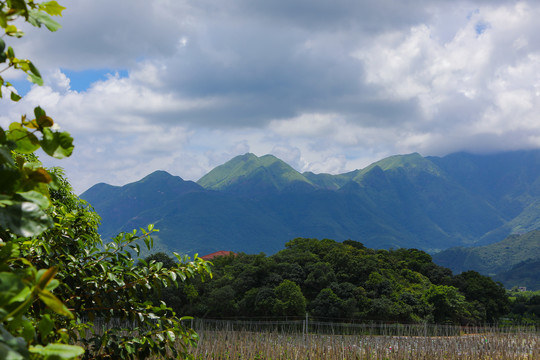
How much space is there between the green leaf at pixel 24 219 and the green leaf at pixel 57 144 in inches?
5.8

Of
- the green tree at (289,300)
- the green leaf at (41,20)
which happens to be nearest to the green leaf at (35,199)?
the green leaf at (41,20)

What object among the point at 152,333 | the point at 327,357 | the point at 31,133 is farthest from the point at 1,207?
the point at 327,357

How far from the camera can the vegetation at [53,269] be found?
0.69m

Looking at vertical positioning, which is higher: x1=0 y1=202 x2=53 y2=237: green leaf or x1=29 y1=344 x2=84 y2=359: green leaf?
x1=0 y1=202 x2=53 y2=237: green leaf

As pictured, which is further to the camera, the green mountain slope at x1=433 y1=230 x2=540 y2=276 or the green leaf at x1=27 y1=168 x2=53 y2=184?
the green mountain slope at x1=433 y1=230 x2=540 y2=276

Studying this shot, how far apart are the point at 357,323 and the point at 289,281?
2735 mm

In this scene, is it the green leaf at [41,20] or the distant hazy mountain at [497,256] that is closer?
the green leaf at [41,20]

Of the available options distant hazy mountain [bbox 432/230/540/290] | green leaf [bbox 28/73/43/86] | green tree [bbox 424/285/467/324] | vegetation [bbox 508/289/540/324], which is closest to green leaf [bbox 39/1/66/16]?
green leaf [bbox 28/73/43/86]

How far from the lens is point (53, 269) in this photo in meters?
0.69

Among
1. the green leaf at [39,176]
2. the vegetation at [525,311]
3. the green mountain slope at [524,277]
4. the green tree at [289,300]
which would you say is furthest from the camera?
the green mountain slope at [524,277]

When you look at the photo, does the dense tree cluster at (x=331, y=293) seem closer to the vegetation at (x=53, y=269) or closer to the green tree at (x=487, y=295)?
the green tree at (x=487, y=295)

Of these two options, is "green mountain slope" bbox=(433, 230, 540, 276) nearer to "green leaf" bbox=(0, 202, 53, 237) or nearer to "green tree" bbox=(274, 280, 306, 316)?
"green tree" bbox=(274, 280, 306, 316)

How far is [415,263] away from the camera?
21.6 m

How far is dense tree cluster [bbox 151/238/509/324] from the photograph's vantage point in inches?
644
